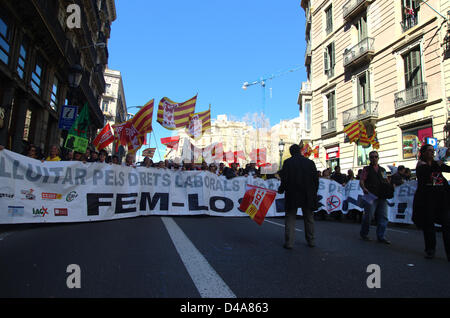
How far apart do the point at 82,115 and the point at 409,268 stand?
11446 mm

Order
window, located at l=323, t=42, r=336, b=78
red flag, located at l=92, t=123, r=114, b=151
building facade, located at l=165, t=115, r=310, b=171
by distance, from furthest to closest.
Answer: building facade, located at l=165, t=115, r=310, b=171 < window, located at l=323, t=42, r=336, b=78 < red flag, located at l=92, t=123, r=114, b=151

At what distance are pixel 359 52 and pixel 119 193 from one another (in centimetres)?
1882

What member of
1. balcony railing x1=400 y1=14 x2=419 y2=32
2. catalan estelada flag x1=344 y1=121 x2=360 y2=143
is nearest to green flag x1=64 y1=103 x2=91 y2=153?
catalan estelada flag x1=344 y1=121 x2=360 y2=143

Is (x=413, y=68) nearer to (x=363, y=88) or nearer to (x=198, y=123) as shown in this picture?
(x=363, y=88)

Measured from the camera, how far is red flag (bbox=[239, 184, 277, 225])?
491 centimetres

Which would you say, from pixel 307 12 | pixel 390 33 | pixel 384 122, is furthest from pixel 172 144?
pixel 307 12

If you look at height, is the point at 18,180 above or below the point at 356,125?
below

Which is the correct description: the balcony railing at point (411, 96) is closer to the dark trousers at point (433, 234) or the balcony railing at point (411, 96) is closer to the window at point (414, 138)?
the window at point (414, 138)

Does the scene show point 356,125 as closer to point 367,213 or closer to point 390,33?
point 390,33

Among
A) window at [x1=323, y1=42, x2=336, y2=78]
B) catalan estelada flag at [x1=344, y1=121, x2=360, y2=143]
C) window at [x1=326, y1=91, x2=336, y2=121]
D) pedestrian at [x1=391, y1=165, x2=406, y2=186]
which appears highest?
window at [x1=323, y1=42, x2=336, y2=78]

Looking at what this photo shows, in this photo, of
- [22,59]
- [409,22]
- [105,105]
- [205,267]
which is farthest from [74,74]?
[105,105]

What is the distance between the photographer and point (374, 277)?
9.64ft

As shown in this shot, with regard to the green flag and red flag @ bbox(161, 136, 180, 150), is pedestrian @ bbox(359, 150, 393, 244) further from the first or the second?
red flag @ bbox(161, 136, 180, 150)

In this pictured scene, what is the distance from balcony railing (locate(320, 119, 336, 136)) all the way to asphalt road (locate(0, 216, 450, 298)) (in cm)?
1798
